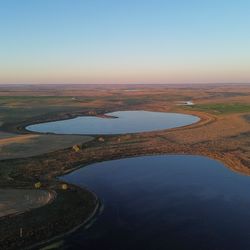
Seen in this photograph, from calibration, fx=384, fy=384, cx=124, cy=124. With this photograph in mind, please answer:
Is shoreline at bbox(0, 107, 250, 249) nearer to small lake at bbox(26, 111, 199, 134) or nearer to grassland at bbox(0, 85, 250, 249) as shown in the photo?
grassland at bbox(0, 85, 250, 249)

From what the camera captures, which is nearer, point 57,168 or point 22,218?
point 22,218

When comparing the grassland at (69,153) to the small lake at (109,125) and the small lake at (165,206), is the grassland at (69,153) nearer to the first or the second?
the small lake at (165,206)

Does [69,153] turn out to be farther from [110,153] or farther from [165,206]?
[165,206]

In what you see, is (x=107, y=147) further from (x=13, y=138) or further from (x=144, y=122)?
(x=144, y=122)

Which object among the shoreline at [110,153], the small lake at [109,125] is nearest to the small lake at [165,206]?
the shoreline at [110,153]

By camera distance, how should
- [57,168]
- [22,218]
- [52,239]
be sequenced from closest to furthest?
[52,239]
[22,218]
[57,168]

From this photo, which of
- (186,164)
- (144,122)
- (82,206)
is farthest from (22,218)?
(144,122)
